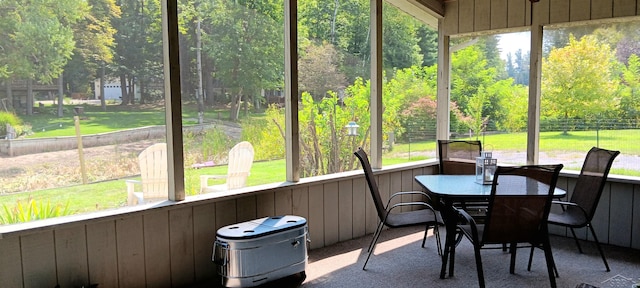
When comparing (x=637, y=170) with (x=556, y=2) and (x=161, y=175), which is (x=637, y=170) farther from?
(x=161, y=175)

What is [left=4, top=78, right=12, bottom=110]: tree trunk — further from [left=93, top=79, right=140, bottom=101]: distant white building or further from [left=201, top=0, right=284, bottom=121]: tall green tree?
[left=201, top=0, right=284, bottom=121]: tall green tree

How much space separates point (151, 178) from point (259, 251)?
2.99 ft

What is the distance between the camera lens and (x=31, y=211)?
2740 mm

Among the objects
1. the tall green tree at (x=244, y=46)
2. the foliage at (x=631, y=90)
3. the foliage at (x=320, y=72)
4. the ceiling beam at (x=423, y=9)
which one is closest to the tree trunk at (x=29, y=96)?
the tall green tree at (x=244, y=46)

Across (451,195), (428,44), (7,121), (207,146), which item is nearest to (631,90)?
(428,44)

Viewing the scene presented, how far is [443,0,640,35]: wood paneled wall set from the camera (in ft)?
13.7

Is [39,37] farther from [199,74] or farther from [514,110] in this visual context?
[514,110]

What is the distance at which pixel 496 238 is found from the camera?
297cm

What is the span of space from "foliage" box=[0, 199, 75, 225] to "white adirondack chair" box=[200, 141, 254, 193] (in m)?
0.98

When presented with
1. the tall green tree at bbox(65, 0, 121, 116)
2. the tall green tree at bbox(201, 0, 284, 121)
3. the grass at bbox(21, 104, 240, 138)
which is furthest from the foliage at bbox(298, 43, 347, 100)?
the tall green tree at bbox(65, 0, 121, 116)

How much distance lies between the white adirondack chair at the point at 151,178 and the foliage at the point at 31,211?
40cm

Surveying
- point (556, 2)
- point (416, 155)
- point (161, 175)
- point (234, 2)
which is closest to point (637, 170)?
point (556, 2)

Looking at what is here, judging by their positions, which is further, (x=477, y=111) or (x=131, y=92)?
(x=477, y=111)

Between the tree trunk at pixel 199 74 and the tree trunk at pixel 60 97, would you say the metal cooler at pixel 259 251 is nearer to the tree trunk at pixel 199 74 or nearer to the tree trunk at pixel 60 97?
the tree trunk at pixel 199 74
